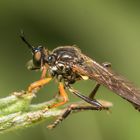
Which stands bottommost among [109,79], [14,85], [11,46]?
[109,79]

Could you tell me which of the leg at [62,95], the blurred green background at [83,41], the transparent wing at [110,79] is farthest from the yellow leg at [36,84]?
the blurred green background at [83,41]

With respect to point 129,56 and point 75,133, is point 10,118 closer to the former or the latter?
point 75,133

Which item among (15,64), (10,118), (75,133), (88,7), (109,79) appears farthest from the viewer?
(88,7)

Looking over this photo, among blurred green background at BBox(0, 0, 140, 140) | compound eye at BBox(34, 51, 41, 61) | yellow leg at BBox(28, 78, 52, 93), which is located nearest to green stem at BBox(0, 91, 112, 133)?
yellow leg at BBox(28, 78, 52, 93)

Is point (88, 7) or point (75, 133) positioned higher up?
point (88, 7)

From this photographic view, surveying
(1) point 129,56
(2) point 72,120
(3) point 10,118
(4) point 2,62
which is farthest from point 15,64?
(3) point 10,118

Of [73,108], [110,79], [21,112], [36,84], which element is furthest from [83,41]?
[21,112]
